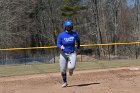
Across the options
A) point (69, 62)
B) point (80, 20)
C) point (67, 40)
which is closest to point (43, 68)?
point (69, 62)

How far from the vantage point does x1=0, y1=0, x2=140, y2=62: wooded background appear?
56.8 meters

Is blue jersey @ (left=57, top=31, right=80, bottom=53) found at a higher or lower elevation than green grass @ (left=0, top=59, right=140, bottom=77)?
higher

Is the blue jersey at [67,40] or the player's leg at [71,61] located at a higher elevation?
the blue jersey at [67,40]

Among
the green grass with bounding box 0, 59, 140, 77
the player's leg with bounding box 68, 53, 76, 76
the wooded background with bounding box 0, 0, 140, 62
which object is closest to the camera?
the player's leg with bounding box 68, 53, 76, 76

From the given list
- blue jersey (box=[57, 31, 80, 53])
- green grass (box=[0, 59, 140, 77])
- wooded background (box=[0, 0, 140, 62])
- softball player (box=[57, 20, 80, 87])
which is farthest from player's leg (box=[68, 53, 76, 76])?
wooded background (box=[0, 0, 140, 62])

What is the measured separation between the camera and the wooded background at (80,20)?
186 feet

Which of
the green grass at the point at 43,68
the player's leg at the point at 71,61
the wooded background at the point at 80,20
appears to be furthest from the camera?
the wooded background at the point at 80,20

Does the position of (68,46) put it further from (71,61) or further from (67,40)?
(71,61)

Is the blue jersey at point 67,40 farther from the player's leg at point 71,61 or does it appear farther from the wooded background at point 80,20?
the wooded background at point 80,20

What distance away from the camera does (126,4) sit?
7494 centimetres

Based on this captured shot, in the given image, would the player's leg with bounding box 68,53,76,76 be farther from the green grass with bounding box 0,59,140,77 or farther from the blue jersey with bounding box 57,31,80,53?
the green grass with bounding box 0,59,140,77

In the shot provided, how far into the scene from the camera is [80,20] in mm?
67500

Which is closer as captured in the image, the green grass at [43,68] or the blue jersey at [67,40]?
the blue jersey at [67,40]

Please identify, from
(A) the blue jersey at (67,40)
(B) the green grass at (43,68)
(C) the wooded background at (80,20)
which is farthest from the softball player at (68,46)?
(C) the wooded background at (80,20)
